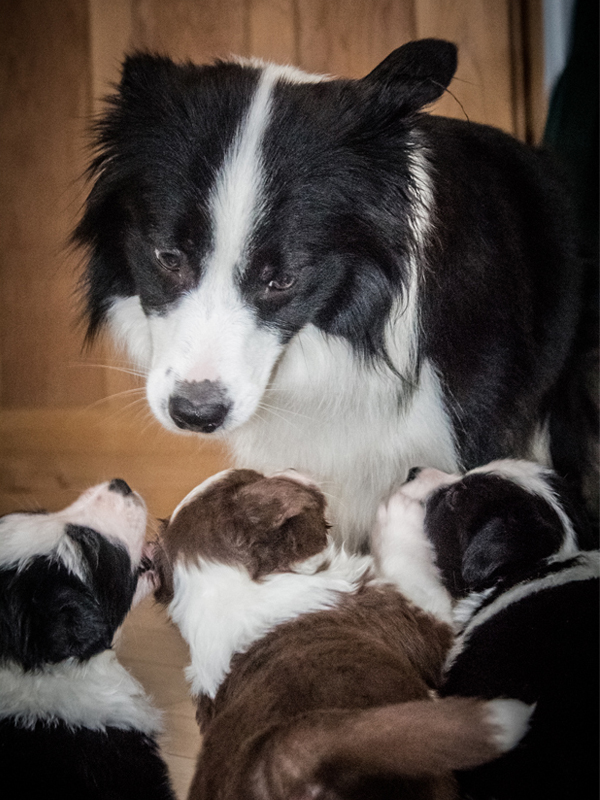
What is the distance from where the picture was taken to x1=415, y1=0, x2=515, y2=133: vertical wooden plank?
1188 millimetres

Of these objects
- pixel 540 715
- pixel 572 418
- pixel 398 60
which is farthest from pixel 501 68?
pixel 540 715

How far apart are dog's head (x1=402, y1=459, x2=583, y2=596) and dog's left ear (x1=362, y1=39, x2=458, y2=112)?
61cm

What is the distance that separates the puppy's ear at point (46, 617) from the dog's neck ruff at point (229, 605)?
139 millimetres

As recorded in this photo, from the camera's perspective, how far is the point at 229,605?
44.7 inches

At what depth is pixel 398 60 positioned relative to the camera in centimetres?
109

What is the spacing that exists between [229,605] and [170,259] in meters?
0.54

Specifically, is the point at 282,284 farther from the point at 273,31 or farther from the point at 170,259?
the point at 273,31

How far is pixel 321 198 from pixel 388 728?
75 centimetres

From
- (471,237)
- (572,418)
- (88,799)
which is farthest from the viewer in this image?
(572,418)

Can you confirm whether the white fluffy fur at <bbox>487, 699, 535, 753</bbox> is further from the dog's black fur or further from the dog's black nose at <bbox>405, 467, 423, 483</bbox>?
the dog's black nose at <bbox>405, 467, 423, 483</bbox>

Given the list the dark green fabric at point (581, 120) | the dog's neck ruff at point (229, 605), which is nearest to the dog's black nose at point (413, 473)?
the dog's neck ruff at point (229, 605)

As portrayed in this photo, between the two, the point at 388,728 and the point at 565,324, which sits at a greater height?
the point at 565,324

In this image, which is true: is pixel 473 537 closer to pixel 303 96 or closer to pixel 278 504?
pixel 278 504

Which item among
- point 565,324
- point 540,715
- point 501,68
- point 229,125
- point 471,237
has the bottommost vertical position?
point 540,715
